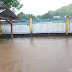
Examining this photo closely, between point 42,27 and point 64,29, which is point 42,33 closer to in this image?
point 42,27

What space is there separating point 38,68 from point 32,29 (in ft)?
30.1

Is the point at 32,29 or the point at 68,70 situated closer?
the point at 68,70

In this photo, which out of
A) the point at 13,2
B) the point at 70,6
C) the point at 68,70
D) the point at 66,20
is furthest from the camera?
the point at 70,6

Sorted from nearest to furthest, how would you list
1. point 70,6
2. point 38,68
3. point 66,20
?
point 38,68, point 66,20, point 70,6

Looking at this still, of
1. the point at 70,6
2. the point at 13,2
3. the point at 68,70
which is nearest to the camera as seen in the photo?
the point at 68,70

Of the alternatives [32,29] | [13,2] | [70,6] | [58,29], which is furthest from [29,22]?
[70,6]

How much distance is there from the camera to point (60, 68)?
4.68 meters

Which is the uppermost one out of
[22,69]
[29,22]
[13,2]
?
[13,2]

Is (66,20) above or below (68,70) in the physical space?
above

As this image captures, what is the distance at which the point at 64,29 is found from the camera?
13.5 m

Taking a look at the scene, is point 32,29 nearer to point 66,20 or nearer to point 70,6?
point 66,20

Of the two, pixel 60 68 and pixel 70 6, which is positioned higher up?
pixel 70 6

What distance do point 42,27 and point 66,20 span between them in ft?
6.48

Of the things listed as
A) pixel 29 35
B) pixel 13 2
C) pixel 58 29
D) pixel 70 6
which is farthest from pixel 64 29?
pixel 70 6
